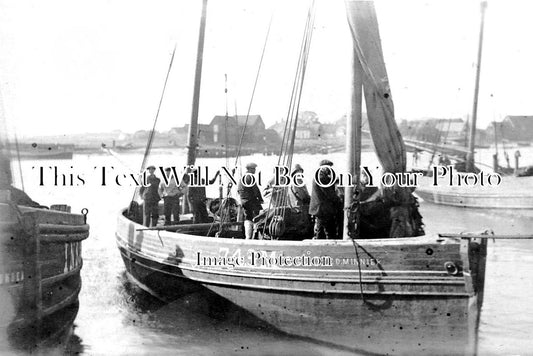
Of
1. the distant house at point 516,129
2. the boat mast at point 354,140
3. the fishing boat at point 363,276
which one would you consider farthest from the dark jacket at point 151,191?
the distant house at point 516,129

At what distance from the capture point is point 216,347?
9.23m

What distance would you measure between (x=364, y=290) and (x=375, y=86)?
3.01 metres

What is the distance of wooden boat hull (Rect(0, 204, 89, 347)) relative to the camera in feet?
25.6

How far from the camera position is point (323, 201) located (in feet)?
30.4

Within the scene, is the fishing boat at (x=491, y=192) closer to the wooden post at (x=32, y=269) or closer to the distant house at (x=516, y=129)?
the distant house at (x=516, y=129)

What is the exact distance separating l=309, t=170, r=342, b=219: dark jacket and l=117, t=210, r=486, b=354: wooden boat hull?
2.58 ft

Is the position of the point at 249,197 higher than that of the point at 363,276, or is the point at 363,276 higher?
the point at 249,197

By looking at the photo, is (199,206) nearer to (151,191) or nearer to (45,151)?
(151,191)

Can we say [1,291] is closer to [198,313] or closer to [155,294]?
[198,313]

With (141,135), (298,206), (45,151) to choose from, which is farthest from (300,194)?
(141,135)

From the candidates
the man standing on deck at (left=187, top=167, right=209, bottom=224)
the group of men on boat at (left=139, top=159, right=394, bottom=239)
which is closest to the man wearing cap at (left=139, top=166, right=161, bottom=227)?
the man standing on deck at (left=187, top=167, right=209, bottom=224)

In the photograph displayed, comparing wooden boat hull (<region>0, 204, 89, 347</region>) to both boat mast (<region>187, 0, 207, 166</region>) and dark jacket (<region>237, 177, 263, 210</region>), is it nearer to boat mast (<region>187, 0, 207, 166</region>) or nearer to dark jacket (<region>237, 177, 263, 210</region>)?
dark jacket (<region>237, 177, 263, 210</region>)

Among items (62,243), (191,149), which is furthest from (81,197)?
(62,243)

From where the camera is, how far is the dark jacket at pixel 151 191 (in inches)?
541
